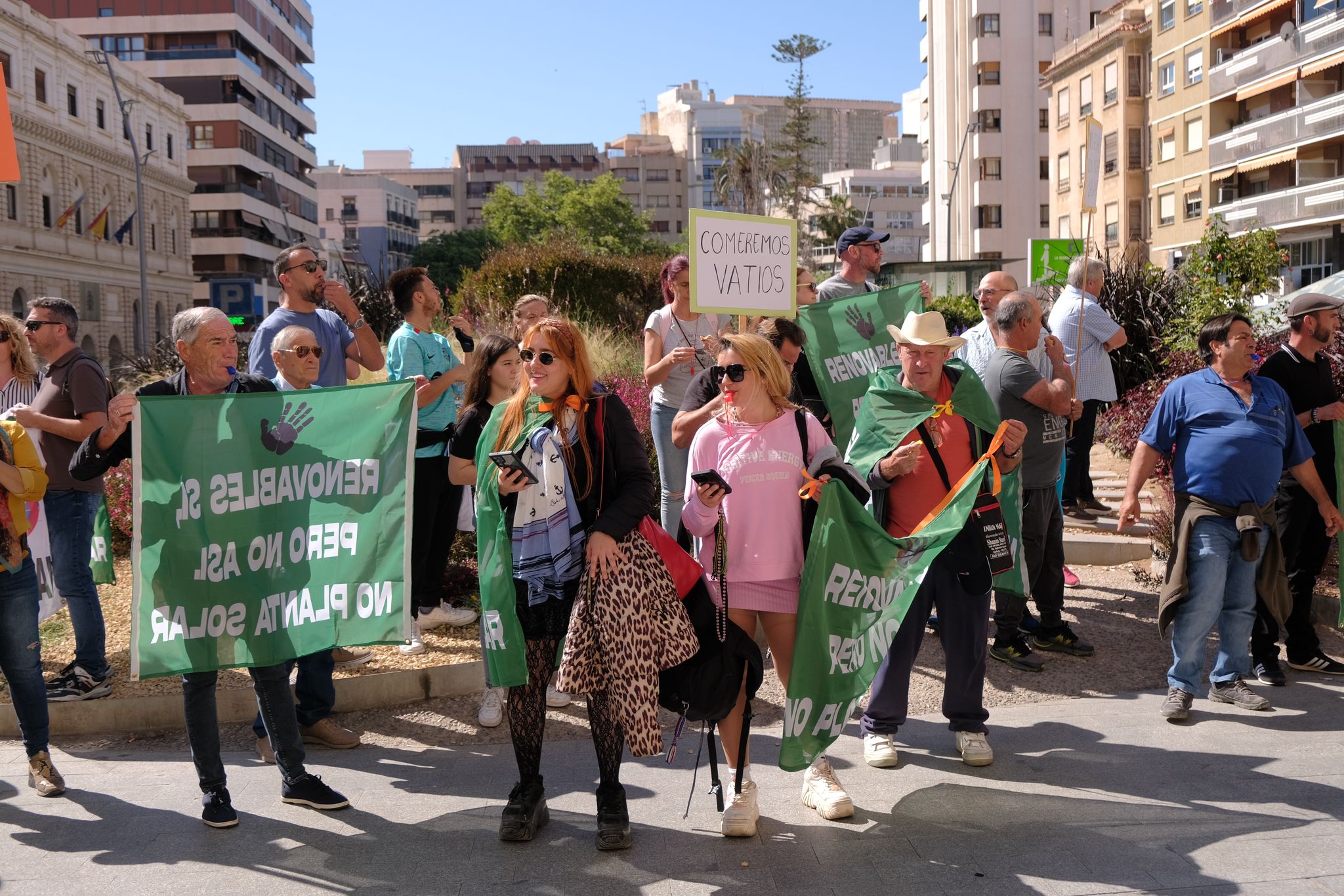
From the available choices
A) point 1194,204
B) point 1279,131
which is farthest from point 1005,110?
point 1279,131

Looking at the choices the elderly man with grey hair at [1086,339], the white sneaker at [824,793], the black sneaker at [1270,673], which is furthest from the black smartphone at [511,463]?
the elderly man with grey hair at [1086,339]

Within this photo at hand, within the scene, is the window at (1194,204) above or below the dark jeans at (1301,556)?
above

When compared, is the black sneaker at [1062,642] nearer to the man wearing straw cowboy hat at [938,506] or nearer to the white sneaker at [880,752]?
the man wearing straw cowboy hat at [938,506]

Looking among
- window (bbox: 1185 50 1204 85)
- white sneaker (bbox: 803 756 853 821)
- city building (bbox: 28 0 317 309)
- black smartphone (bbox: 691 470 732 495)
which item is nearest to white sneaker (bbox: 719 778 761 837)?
white sneaker (bbox: 803 756 853 821)

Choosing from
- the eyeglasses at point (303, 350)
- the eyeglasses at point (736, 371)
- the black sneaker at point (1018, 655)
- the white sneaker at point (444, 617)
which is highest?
the eyeglasses at point (303, 350)

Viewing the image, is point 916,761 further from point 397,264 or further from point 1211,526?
point 397,264

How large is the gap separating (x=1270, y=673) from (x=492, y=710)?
13.6ft

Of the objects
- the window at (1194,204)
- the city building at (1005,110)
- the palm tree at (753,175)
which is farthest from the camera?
the palm tree at (753,175)

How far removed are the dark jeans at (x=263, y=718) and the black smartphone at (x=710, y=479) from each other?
74.6 inches

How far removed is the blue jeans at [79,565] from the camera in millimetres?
6121

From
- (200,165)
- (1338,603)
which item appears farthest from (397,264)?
(1338,603)

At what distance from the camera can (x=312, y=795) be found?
4.97m

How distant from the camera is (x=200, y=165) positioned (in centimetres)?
8838

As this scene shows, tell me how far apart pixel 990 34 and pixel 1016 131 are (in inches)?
230
